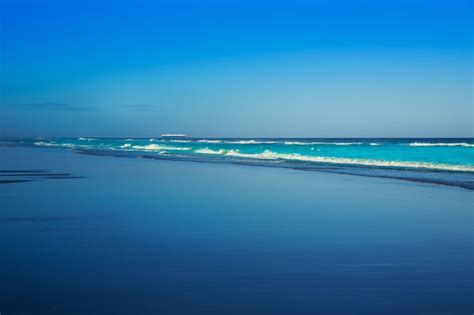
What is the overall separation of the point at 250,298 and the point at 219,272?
895 millimetres

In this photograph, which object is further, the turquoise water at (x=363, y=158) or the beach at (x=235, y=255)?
the turquoise water at (x=363, y=158)

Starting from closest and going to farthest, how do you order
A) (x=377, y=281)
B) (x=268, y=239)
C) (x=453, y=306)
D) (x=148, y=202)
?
(x=453, y=306) < (x=377, y=281) < (x=268, y=239) < (x=148, y=202)

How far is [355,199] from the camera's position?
11852mm

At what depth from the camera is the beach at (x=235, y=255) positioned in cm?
441

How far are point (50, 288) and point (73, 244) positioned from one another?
6.65 feet

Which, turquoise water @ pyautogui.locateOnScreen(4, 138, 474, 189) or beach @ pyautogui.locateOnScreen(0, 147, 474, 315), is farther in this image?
turquoise water @ pyautogui.locateOnScreen(4, 138, 474, 189)

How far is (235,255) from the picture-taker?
6.17 m

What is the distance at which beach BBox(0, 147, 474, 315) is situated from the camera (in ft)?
14.5

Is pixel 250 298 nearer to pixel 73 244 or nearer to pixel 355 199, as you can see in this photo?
pixel 73 244

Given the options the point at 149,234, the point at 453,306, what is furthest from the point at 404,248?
the point at 149,234

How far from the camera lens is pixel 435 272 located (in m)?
5.41

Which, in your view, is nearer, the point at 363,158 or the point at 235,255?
the point at 235,255

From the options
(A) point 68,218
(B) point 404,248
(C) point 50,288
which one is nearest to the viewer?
(C) point 50,288

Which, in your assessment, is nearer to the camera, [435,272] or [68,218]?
[435,272]
